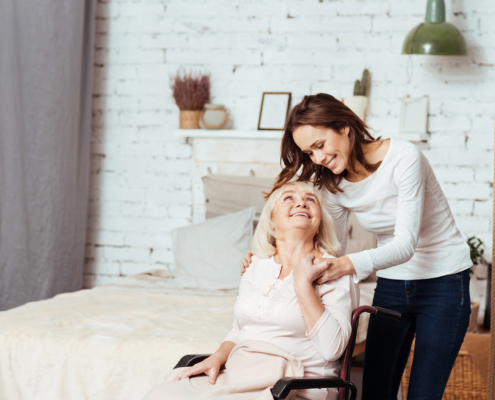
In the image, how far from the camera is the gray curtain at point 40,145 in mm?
3170

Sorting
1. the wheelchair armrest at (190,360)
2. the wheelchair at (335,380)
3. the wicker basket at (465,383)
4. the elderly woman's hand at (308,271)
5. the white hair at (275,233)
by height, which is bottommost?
the wicker basket at (465,383)

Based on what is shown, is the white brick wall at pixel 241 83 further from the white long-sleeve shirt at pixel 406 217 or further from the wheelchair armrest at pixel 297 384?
the wheelchair armrest at pixel 297 384

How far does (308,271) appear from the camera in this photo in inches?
60.1

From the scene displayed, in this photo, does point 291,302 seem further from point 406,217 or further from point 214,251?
point 214,251

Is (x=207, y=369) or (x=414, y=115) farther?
(x=414, y=115)

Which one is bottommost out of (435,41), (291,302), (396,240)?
(291,302)

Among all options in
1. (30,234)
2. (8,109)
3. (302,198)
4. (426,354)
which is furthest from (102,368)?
(8,109)

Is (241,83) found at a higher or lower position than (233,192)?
higher

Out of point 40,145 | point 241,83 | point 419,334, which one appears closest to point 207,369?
point 419,334

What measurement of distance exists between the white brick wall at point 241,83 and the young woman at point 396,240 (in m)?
1.79

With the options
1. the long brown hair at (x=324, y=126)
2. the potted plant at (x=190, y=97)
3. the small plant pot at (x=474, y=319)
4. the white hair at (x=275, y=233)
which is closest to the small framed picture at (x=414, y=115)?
the small plant pot at (x=474, y=319)

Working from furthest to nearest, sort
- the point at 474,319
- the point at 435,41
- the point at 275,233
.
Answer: the point at 474,319, the point at 435,41, the point at 275,233

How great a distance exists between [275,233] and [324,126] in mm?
401

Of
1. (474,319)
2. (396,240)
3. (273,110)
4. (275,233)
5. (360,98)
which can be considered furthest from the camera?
(273,110)
